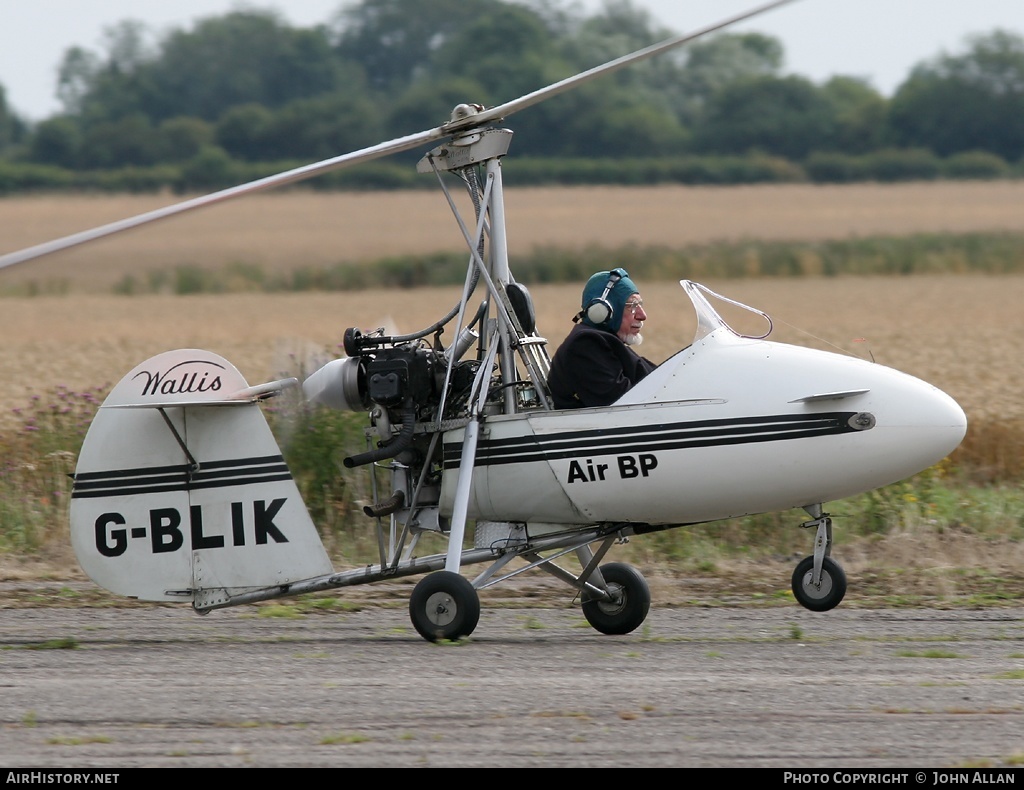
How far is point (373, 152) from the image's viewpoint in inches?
265

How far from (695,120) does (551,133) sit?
1082cm

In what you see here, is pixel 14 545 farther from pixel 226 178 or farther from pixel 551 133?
pixel 551 133

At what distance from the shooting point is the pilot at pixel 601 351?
24.1 ft

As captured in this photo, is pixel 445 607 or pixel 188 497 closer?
pixel 445 607

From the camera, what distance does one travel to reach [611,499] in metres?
7.29

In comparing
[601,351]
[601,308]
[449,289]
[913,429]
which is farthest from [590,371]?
[449,289]

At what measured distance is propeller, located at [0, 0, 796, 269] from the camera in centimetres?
586

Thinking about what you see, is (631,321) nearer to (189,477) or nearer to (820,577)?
A: (820,577)

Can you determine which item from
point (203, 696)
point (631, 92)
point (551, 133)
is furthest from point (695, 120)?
point (203, 696)

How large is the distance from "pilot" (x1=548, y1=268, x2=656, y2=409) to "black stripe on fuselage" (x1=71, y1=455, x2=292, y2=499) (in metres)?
1.66

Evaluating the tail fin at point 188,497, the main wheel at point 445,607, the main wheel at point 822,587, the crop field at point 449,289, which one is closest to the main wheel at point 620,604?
the main wheel at point 822,587

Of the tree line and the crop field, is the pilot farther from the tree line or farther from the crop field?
the tree line

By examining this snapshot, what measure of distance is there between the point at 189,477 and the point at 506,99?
164 ft

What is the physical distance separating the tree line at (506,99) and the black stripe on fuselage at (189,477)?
33898 mm
